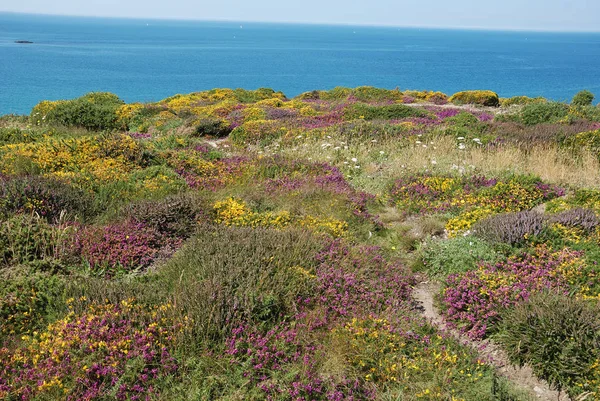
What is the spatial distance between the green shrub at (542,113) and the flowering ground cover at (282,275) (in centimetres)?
960

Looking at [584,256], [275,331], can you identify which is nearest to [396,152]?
[584,256]

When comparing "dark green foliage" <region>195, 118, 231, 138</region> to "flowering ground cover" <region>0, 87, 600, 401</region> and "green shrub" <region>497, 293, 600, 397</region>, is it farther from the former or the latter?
"green shrub" <region>497, 293, 600, 397</region>

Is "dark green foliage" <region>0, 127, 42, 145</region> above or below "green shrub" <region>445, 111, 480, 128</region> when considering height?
below

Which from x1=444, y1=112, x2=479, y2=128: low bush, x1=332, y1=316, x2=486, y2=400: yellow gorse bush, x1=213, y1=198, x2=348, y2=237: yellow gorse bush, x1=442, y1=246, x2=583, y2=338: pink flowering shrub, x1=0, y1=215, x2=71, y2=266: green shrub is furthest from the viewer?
x1=444, y1=112, x2=479, y2=128: low bush

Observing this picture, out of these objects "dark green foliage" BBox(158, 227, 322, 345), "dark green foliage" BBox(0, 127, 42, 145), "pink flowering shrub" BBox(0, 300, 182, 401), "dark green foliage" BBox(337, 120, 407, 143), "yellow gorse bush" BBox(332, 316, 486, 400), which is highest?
"dark green foliage" BBox(337, 120, 407, 143)

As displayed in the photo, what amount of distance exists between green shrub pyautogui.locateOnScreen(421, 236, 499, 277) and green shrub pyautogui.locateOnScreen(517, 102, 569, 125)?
627 inches

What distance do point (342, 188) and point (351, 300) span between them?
479 cm

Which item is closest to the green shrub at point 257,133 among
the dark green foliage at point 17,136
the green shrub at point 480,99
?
the dark green foliage at point 17,136

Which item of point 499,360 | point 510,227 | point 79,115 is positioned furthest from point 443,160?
point 79,115

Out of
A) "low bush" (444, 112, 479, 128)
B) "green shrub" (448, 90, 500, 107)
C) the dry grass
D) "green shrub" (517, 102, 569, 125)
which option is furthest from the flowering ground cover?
"green shrub" (448, 90, 500, 107)

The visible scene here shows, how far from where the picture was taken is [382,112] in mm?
24375

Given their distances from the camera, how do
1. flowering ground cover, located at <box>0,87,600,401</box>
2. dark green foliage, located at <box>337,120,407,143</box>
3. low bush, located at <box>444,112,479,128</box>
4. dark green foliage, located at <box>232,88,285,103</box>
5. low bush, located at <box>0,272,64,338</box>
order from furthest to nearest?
dark green foliage, located at <box>232,88,285,103</box> → low bush, located at <box>444,112,479,128</box> → dark green foliage, located at <box>337,120,407,143</box> → low bush, located at <box>0,272,64,338</box> → flowering ground cover, located at <box>0,87,600,401</box>

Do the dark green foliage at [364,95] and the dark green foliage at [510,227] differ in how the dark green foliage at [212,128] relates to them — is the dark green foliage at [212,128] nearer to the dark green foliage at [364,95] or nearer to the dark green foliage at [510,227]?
the dark green foliage at [510,227]

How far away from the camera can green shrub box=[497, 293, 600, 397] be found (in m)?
4.97
